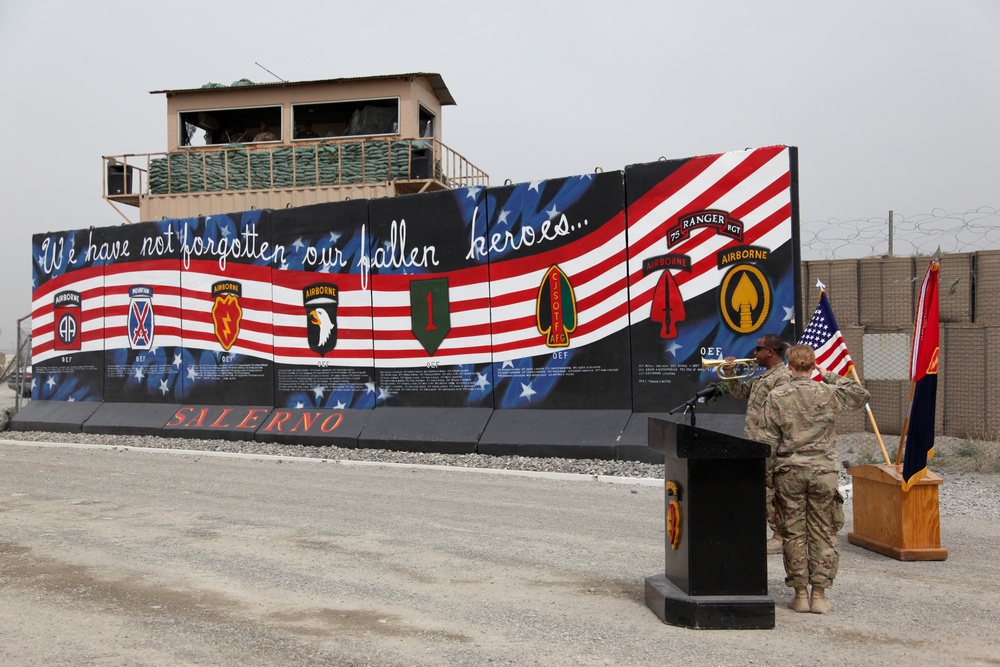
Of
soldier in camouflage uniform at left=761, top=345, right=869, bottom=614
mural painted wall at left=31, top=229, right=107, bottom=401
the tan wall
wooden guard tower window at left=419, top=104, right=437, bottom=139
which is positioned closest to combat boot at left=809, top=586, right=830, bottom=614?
soldier in camouflage uniform at left=761, top=345, right=869, bottom=614

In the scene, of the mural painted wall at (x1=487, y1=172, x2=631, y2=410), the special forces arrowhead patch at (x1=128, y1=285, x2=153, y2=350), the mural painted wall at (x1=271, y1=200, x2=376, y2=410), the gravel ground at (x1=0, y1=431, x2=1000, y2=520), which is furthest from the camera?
the special forces arrowhead patch at (x1=128, y1=285, x2=153, y2=350)

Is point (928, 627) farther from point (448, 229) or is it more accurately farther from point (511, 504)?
point (448, 229)

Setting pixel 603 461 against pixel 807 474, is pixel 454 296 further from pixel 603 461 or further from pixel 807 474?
pixel 807 474

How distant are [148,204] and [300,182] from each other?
4.75m

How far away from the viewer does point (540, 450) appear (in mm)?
13258

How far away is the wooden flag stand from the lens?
7.43 metres

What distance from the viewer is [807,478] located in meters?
5.95

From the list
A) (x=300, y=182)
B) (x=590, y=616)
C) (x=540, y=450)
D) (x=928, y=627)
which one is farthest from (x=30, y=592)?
(x=300, y=182)

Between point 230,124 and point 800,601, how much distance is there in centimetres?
2449

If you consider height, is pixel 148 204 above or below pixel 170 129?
below

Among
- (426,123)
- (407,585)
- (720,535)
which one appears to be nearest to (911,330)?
(720,535)

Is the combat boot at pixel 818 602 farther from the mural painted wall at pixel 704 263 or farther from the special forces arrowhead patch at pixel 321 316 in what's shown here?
the special forces arrowhead patch at pixel 321 316

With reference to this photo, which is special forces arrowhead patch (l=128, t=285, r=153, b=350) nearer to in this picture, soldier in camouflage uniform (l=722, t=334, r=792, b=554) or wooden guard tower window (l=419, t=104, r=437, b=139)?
wooden guard tower window (l=419, t=104, r=437, b=139)

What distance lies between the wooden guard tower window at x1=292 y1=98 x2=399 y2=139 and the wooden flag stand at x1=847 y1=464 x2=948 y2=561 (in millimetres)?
19396
